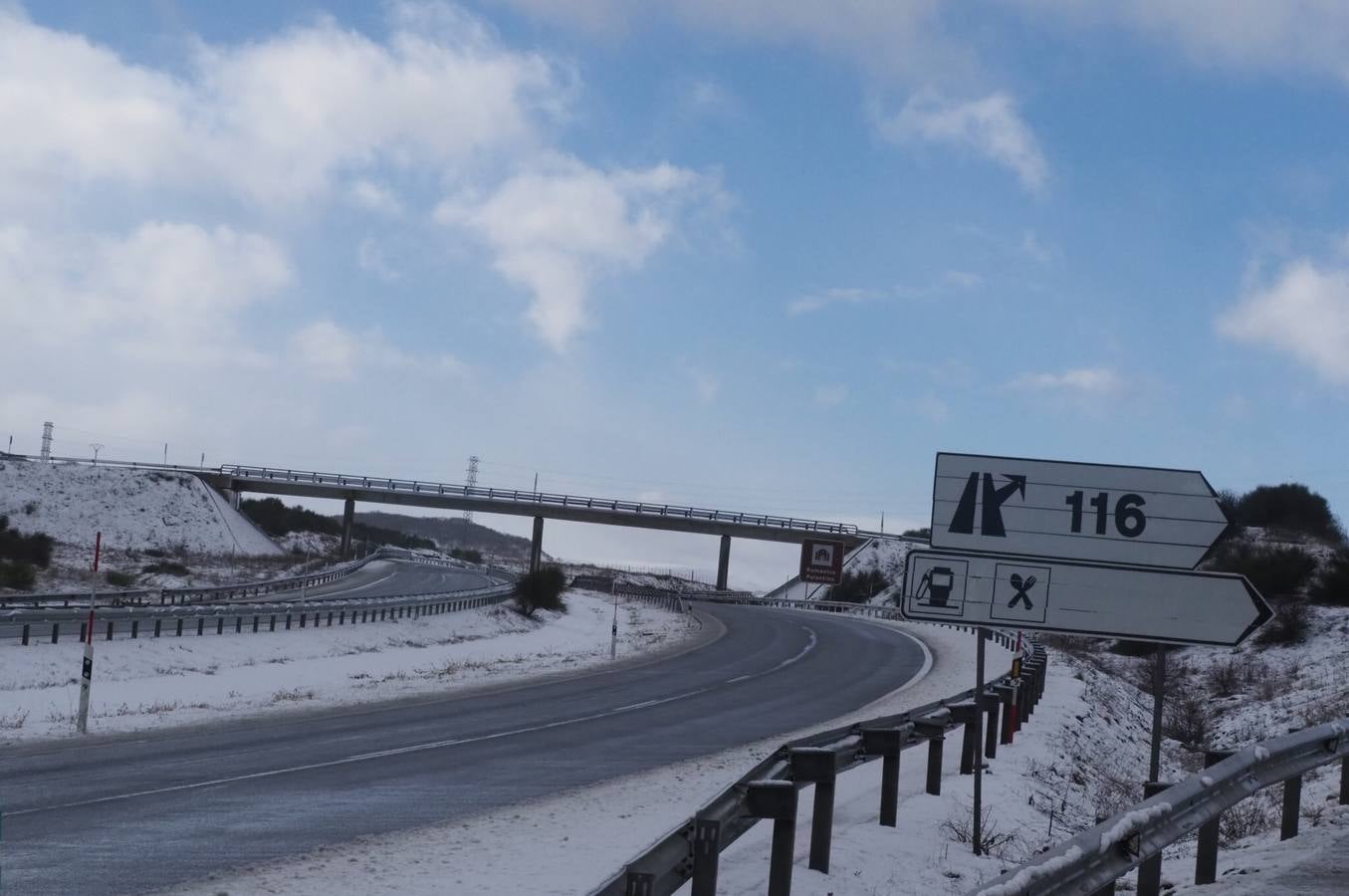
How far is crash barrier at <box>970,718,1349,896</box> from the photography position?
592 cm

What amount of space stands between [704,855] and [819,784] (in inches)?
91.7

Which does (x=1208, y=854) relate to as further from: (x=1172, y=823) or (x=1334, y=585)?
(x=1334, y=585)

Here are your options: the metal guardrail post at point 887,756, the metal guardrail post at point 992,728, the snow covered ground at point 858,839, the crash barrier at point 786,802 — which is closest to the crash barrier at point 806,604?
the metal guardrail post at point 992,728

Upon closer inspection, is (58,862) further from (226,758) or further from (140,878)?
(226,758)

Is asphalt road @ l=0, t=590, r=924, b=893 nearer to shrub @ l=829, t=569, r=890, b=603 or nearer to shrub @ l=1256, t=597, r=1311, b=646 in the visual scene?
shrub @ l=1256, t=597, r=1311, b=646

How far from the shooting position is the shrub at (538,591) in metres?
60.4

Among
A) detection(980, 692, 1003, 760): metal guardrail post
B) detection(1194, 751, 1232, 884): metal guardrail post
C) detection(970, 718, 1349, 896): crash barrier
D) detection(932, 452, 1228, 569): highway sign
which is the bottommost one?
detection(980, 692, 1003, 760): metal guardrail post

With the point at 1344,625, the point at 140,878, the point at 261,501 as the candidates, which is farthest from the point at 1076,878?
the point at 261,501

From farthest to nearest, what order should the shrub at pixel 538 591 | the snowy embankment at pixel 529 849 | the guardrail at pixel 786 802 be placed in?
the shrub at pixel 538 591
the snowy embankment at pixel 529 849
the guardrail at pixel 786 802

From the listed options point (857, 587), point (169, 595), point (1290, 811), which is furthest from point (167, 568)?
point (1290, 811)

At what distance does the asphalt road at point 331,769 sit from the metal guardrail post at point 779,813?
2.65 m

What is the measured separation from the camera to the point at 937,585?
922cm

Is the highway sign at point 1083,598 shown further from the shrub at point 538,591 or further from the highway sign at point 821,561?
the shrub at point 538,591

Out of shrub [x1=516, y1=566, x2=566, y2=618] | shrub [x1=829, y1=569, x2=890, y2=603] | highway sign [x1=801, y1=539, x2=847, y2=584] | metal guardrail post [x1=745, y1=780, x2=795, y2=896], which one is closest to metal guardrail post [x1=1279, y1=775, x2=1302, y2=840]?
metal guardrail post [x1=745, y1=780, x2=795, y2=896]
